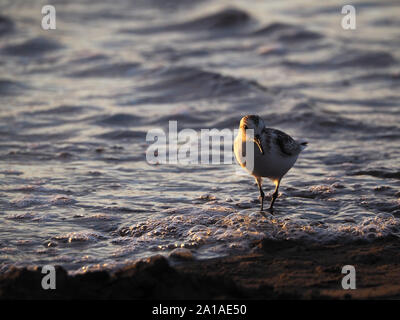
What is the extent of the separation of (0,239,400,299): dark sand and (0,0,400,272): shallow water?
0.33 metres

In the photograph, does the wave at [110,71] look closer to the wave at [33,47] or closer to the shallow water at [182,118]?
the shallow water at [182,118]

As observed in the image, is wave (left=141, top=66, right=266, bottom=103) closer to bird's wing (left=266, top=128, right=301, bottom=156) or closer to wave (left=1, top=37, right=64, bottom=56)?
wave (left=1, top=37, right=64, bottom=56)

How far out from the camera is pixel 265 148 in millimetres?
6180

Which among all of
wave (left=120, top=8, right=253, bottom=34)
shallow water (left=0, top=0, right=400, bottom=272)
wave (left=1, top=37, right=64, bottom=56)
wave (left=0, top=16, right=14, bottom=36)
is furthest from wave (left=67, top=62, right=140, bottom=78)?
wave (left=0, top=16, right=14, bottom=36)

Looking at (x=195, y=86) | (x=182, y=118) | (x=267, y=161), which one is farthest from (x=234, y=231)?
(x=195, y=86)

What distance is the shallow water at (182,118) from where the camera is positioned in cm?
595

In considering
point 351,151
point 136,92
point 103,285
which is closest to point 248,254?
point 103,285

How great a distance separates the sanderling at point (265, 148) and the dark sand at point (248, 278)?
1.10 metres

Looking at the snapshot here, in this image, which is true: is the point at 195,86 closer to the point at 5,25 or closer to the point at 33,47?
the point at 33,47

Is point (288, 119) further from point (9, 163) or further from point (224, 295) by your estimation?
point (224, 295)

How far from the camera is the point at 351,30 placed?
15.6 m

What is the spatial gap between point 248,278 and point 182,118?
5967 millimetres

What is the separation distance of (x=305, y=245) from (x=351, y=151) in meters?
3.61

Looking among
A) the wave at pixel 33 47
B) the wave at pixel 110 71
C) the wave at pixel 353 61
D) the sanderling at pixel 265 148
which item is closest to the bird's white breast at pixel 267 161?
the sanderling at pixel 265 148
